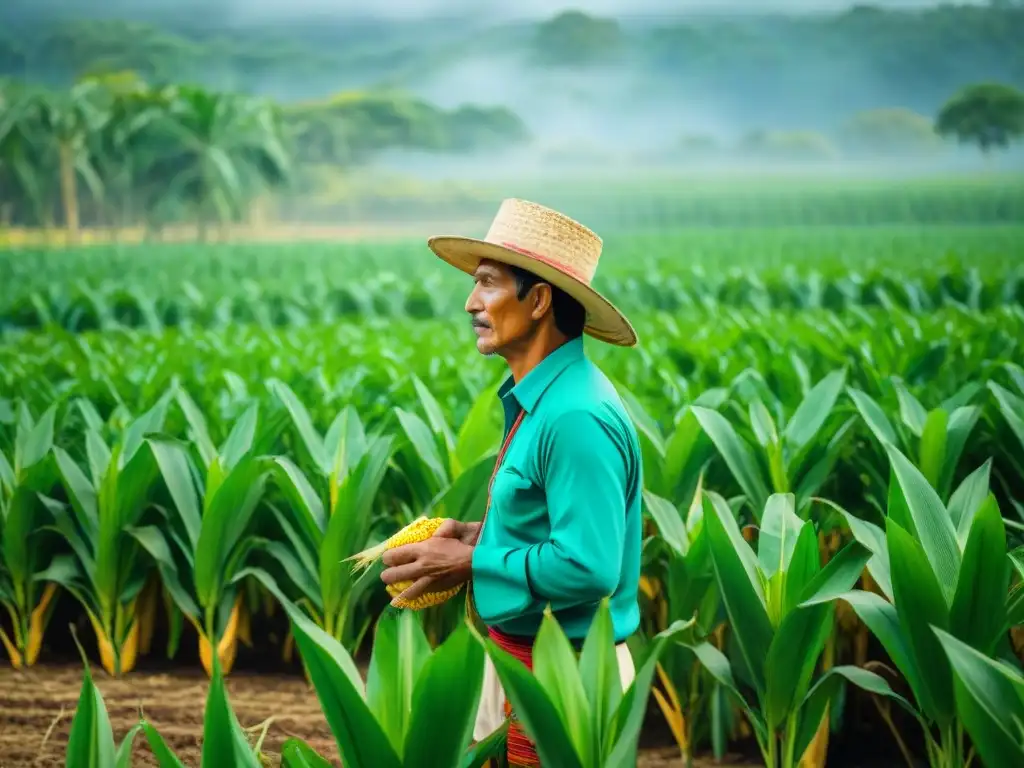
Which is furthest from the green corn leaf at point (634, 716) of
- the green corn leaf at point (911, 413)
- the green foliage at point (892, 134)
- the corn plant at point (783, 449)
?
the green foliage at point (892, 134)

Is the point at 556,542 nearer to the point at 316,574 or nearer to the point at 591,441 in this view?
the point at 591,441

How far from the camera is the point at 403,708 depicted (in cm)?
149

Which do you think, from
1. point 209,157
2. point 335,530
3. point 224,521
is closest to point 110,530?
point 224,521

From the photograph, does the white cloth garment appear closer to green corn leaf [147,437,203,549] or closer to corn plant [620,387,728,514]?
corn plant [620,387,728,514]

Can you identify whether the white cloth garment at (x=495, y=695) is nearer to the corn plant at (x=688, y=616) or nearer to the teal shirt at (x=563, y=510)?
the teal shirt at (x=563, y=510)

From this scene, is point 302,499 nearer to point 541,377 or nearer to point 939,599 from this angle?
point 541,377

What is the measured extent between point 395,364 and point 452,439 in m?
1.81

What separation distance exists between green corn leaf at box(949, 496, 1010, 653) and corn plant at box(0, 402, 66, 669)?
2.25 metres

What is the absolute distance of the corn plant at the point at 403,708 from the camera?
1.43 metres

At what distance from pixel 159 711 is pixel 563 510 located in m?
1.75

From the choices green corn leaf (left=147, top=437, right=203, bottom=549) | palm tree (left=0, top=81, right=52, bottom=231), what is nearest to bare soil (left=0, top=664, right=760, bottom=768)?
green corn leaf (left=147, top=437, right=203, bottom=549)

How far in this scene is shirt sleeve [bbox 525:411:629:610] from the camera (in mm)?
1523

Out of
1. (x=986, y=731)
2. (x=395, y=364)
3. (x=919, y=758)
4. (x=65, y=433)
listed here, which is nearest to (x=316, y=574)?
(x=65, y=433)

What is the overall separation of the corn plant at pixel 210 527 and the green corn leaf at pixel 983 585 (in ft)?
5.42
